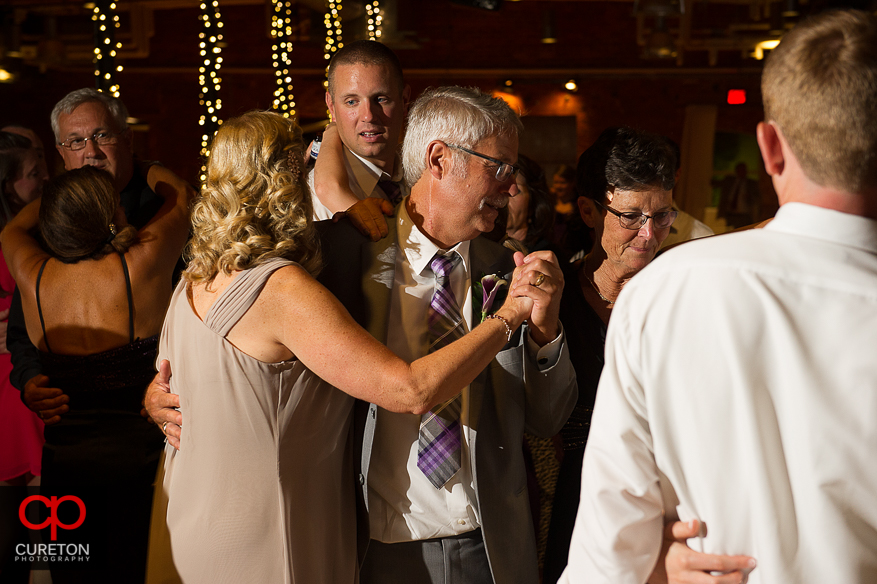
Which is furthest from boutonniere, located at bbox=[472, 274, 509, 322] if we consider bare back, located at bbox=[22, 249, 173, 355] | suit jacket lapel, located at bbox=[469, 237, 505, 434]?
bare back, located at bbox=[22, 249, 173, 355]

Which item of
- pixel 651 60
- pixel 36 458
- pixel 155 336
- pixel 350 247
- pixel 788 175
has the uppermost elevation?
pixel 651 60

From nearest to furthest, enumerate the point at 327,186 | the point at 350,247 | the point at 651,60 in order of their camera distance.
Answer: the point at 350,247
the point at 327,186
the point at 651,60

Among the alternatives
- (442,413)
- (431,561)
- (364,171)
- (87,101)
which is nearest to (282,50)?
(87,101)

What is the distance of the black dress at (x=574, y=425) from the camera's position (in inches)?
75.5

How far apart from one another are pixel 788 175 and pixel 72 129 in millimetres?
2766

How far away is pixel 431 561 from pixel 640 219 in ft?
3.56

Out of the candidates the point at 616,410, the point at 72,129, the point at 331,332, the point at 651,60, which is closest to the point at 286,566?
the point at 331,332

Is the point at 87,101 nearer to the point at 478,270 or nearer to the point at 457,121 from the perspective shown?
the point at 457,121

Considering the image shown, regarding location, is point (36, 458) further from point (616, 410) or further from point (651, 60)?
point (651, 60)

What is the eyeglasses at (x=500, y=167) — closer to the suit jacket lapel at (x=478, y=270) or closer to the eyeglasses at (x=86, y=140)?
the suit jacket lapel at (x=478, y=270)

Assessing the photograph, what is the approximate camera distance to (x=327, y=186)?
2471 mm

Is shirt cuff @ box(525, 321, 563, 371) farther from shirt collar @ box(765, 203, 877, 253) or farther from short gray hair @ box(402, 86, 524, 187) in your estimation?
shirt collar @ box(765, 203, 877, 253)

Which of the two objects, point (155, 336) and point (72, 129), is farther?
point (72, 129)

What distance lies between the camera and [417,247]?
1810 millimetres
